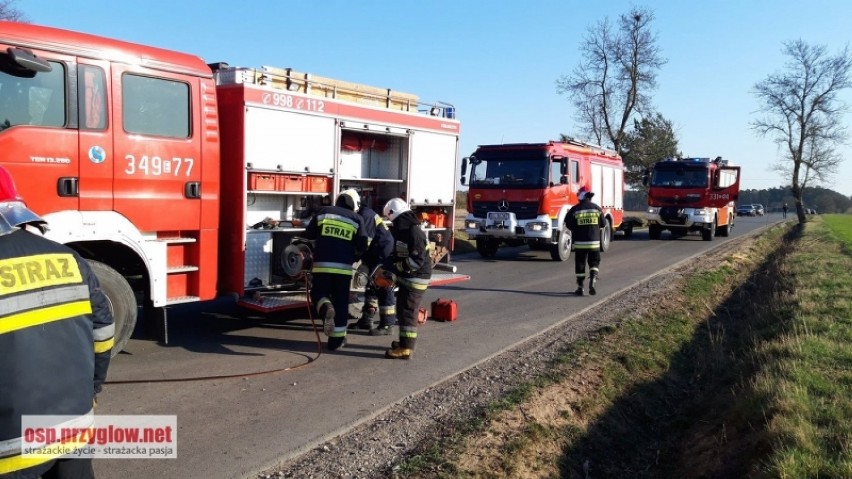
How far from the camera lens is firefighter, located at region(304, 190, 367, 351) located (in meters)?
6.95

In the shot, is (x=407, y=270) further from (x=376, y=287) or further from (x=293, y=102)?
(x=293, y=102)

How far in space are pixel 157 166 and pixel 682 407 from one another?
551 centimetres

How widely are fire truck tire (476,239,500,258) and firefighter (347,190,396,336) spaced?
29.9 feet

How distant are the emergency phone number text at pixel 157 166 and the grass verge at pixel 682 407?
368cm

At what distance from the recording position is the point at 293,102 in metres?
7.64

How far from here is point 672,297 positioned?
35.9 ft

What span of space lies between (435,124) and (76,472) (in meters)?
8.04

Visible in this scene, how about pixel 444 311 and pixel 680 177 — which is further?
pixel 680 177

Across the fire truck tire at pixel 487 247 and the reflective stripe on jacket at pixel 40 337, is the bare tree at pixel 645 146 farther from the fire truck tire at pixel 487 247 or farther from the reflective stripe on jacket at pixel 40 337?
the reflective stripe on jacket at pixel 40 337

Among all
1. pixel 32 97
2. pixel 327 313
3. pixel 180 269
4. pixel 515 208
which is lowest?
pixel 327 313

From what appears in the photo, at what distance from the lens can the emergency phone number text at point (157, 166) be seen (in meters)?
6.12

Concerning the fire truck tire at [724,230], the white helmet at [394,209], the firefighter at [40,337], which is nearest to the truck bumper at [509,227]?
the white helmet at [394,209]

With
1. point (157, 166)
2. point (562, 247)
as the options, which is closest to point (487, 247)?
point (562, 247)

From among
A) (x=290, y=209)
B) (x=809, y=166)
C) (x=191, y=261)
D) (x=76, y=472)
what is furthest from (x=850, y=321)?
(x=809, y=166)
